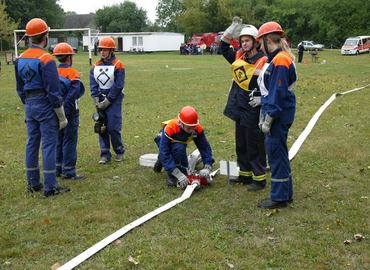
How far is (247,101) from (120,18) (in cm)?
9054

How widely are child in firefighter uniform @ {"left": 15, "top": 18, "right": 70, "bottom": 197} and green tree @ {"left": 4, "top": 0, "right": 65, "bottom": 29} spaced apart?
67.9 meters

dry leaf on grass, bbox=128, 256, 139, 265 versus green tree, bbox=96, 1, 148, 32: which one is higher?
green tree, bbox=96, 1, 148, 32

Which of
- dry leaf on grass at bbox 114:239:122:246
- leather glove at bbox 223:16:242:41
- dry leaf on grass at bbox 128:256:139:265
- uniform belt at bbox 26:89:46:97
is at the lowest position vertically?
dry leaf on grass at bbox 114:239:122:246

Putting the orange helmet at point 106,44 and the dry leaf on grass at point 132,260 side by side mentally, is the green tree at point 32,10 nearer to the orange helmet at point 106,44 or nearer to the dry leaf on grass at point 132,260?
the orange helmet at point 106,44

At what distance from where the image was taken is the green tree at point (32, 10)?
70.9 m

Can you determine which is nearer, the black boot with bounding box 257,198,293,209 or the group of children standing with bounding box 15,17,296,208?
the group of children standing with bounding box 15,17,296,208

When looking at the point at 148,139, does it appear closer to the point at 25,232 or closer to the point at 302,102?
the point at 25,232

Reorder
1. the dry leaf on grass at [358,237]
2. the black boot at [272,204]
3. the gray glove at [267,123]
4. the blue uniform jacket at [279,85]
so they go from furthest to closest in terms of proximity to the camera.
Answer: the black boot at [272,204] → the gray glove at [267,123] → the blue uniform jacket at [279,85] → the dry leaf on grass at [358,237]

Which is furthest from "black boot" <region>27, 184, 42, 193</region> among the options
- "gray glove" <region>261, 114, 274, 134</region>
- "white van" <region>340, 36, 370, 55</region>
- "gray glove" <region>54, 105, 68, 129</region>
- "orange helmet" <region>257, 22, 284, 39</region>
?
"white van" <region>340, 36, 370, 55</region>

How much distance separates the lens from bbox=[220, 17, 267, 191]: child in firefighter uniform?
252 inches

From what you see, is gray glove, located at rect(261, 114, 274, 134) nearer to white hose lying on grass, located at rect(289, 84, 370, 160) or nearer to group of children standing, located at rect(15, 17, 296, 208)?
group of children standing, located at rect(15, 17, 296, 208)

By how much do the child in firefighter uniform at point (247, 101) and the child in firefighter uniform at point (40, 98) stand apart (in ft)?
7.43

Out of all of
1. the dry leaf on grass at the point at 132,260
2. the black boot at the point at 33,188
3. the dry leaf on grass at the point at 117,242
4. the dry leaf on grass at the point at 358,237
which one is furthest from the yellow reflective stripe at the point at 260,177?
the black boot at the point at 33,188

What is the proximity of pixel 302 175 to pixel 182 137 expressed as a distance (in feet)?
6.14
